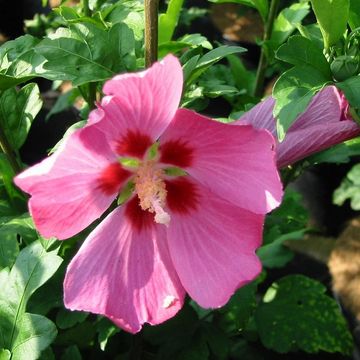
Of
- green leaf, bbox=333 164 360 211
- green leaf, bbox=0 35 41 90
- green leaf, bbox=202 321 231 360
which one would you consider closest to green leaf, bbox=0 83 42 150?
green leaf, bbox=0 35 41 90

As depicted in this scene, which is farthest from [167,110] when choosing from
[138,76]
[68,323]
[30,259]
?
[68,323]

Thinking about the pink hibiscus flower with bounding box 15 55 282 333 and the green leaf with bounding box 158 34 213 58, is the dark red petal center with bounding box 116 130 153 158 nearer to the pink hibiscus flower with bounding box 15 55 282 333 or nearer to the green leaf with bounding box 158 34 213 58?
the pink hibiscus flower with bounding box 15 55 282 333

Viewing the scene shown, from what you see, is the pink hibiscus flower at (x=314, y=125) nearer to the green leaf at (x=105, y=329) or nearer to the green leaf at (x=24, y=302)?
the green leaf at (x=24, y=302)

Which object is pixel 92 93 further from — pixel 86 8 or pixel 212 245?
pixel 212 245

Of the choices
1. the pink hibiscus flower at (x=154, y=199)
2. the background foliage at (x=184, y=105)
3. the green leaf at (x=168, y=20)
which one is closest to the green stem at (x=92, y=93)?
the background foliage at (x=184, y=105)

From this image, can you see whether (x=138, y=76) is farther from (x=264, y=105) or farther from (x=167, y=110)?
(x=264, y=105)

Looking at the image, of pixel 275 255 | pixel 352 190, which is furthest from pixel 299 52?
pixel 352 190
